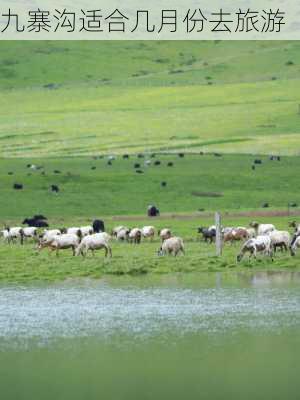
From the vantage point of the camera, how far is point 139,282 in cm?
3145

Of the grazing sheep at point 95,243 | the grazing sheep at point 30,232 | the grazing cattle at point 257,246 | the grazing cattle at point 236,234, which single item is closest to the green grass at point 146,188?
the grazing sheep at point 30,232

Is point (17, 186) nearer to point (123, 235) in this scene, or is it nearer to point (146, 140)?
point (123, 235)

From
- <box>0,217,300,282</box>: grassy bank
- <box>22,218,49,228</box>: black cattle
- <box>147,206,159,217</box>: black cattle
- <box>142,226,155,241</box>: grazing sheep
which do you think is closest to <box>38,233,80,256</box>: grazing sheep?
<box>0,217,300,282</box>: grassy bank

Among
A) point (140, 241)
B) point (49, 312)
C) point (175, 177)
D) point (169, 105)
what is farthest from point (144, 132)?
point (49, 312)

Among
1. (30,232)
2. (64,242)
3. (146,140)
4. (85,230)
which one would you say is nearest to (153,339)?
(64,242)

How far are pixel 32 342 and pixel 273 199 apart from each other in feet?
110

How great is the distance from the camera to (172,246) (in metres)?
35.8

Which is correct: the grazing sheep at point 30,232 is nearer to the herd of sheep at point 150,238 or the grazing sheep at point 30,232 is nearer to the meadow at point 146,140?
the herd of sheep at point 150,238

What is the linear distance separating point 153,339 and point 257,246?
12.4 m

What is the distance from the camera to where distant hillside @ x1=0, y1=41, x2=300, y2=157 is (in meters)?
86.5

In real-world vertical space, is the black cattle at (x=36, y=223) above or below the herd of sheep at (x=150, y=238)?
above

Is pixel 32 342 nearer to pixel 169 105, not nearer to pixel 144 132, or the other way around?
pixel 144 132

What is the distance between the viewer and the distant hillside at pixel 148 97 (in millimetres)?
86500

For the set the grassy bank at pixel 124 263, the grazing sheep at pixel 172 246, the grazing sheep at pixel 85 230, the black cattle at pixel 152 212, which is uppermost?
the black cattle at pixel 152 212
